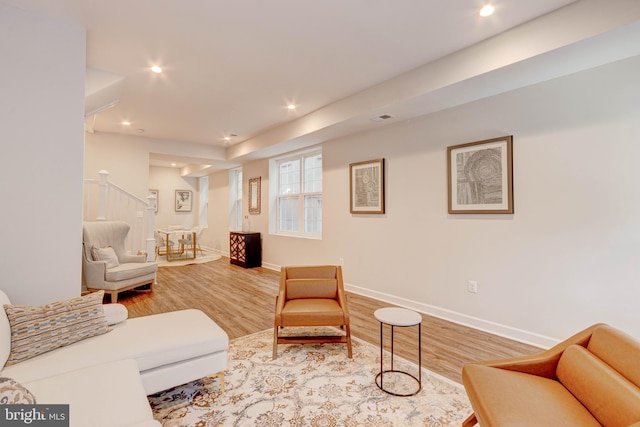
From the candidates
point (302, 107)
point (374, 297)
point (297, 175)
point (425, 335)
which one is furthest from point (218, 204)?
point (425, 335)

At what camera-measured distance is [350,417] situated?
5.94 ft

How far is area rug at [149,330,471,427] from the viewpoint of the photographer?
1.79 m

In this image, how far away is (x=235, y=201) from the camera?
822 cm

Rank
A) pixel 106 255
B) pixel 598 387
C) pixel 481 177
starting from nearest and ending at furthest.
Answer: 1. pixel 598 387
2. pixel 481 177
3. pixel 106 255

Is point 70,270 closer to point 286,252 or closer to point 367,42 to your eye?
point 367,42

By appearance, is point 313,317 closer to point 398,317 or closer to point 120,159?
point 398,317

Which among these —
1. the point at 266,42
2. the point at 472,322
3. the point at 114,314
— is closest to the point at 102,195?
the point at 114,314

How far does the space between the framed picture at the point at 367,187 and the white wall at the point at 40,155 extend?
3.31 metres

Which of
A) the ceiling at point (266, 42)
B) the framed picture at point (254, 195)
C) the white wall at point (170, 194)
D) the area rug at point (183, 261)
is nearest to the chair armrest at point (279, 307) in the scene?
the ceiling at point (266, 42)

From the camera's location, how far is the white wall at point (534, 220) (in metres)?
2.41

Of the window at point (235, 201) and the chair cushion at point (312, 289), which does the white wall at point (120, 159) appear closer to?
the window at point (235, 201)

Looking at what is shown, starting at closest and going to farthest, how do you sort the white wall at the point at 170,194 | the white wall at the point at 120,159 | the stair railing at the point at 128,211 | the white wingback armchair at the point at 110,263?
the white wingback armchair at the point at 110,263 → the stair railing at the point at 128,211 → the white wall at the point at 120,159 → the white wall at the point at 170,194

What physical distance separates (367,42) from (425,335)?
2865 mm

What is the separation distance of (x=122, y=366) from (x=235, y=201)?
6.83 meters
